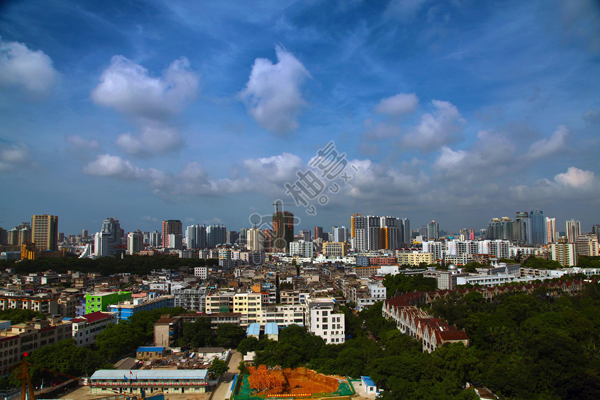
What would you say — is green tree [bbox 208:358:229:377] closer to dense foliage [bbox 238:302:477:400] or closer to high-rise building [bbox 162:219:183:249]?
dense foliage [bbox 238:302:477:400]

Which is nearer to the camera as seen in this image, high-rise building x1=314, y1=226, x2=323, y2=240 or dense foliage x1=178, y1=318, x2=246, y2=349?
dense foliage x1=178, y1=318, x2=246, y2=349

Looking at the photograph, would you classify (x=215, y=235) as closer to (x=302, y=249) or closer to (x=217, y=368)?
(x=302, y=249)

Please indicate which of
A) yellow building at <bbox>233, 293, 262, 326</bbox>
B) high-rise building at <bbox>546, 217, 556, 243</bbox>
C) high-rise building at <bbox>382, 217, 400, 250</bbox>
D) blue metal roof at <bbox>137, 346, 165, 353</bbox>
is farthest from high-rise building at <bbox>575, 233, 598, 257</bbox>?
blue metal roof at <bbox>137, 346, 165, 353</bbox>

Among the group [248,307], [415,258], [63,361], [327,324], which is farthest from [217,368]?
[415,258]

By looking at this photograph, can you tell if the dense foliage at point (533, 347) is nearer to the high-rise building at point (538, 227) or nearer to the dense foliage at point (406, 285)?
the dense foliage at point (406, 285)

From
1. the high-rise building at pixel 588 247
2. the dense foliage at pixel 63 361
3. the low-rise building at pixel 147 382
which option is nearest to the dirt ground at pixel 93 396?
the low-rise building at pixel 147 382
